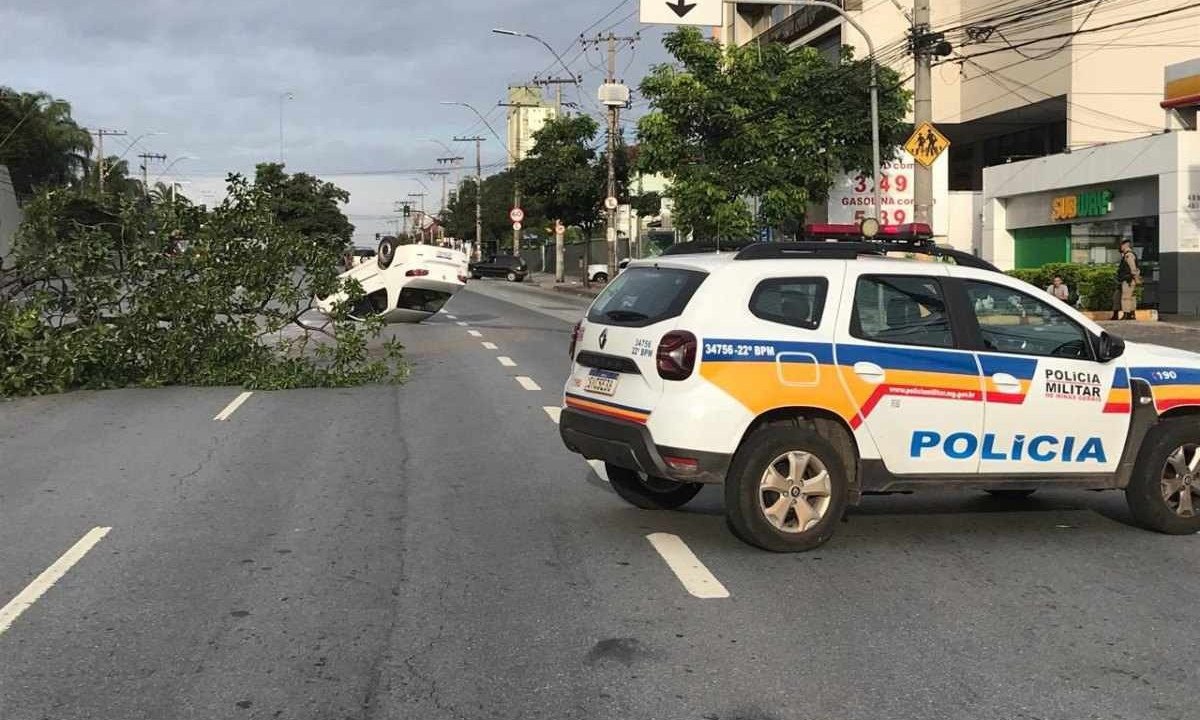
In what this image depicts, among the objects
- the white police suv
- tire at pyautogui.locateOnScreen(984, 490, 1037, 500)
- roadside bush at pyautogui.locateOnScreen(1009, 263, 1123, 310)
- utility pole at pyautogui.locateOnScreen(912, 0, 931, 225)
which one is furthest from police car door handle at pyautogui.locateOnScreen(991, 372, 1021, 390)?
roadside bush at pyautogui.locateOnScreen(1009, 263, 1123, 310)

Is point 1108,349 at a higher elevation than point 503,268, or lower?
lower

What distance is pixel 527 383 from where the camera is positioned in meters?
→ 14.5

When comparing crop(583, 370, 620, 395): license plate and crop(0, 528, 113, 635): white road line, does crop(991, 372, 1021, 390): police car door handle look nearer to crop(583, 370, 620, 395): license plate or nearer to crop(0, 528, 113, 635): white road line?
crop(583, 370, 620, 395): license plate

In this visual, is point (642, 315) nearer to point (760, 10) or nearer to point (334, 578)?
point (334, 578)

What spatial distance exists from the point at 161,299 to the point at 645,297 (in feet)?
28.8

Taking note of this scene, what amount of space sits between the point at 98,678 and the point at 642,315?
11.1 feet

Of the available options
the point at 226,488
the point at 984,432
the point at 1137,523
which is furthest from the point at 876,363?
the point at 226,488

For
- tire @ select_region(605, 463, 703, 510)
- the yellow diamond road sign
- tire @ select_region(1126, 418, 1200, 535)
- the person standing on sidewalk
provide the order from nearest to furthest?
tire @ select_region(1126, 418, 1200, 535) → tire @ select_region(605, 463, 703, 510) → the yellow diamond road sign → the person standing on sidewalk

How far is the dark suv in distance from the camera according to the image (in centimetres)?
6444

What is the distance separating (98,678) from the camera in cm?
446

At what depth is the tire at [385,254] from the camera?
22.0 metres

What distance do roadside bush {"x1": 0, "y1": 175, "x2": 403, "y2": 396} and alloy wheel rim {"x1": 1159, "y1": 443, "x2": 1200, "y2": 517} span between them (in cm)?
989

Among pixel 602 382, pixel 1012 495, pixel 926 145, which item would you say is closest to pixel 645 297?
pixel 602 382

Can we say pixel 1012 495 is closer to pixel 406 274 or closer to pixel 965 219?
pixel 406 274
